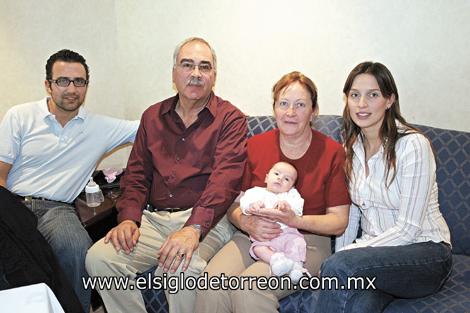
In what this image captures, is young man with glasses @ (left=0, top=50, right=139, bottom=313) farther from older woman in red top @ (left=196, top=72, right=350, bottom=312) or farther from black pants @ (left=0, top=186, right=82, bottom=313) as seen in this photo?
older woman in red top @ (left=196, top=72, right=350, bottom=312)

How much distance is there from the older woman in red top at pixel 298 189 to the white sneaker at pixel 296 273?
0.25ft

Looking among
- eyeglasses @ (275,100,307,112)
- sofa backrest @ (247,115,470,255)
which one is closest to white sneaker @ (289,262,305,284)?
eyeglasses @ (275,100,307,112)

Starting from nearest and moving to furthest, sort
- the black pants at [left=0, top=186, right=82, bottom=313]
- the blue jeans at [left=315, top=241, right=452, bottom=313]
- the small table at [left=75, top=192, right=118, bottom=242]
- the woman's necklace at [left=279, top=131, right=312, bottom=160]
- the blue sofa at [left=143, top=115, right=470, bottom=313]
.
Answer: the blue jeans at [left=315, top=241, right=452, bottom=313], the black pants at [left=0, top=186, right=82, bottom=313], the blue sofa at [left=143, top=115, right=470, bottom=313], the woman's necklace at [left=279, top=131, right=312, bottom=160], the small table at [left=75, top=192, right=118, bottom=242]

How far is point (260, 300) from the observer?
1.78 metres

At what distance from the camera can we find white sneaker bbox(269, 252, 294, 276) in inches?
71.0

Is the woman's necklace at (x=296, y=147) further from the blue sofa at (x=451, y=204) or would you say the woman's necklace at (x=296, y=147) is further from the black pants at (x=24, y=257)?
the black pants at (x=24, y=257)

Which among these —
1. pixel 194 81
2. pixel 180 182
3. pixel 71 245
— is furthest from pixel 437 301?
pixel 71 245

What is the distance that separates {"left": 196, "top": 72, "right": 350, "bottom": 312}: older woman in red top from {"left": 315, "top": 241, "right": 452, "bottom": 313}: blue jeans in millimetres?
277

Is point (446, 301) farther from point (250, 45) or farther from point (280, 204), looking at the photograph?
point (250, 45)

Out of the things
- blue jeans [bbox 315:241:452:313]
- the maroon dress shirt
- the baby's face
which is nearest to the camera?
blue jeans [bbox 315:241:452:313]

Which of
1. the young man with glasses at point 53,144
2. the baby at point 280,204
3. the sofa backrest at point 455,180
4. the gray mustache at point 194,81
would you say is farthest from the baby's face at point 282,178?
the young man with glasses at point 53,144

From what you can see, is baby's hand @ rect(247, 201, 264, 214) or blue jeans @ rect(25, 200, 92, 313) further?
blue jeans @ rect(25, 200, 92, 313)

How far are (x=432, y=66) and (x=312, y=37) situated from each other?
0.68 metres

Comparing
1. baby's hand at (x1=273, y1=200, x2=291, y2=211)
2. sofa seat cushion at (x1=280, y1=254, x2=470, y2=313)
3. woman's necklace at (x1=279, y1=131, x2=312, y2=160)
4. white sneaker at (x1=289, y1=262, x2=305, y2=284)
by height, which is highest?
woman's necklace at (x1=279, y1=131, x2=312, y2=160)
